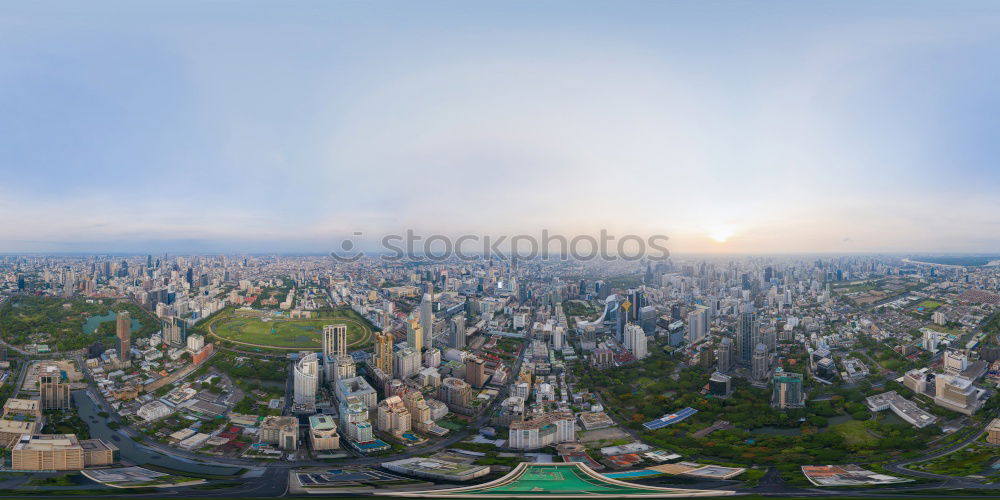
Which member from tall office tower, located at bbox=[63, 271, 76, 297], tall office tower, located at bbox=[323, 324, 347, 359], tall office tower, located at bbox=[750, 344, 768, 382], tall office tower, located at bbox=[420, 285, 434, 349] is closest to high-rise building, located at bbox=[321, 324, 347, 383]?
tall office tower, located at bbox=[323, 324, 347, 359]

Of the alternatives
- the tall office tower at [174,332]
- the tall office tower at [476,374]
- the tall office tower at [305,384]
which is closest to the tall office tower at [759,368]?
the tall office tower at [476,374]

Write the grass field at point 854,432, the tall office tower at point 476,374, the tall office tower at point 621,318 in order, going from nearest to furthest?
the grass field at point 854,432, the tall office tower at point 476,374, the tall office tower at point 621,318

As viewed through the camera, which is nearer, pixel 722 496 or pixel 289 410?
pixel 722 496

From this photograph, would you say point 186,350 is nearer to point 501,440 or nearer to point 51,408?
point 51,408

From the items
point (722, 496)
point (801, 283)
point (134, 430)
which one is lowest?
point (134, 430)

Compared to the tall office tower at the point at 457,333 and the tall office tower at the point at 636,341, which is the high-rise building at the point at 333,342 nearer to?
the tall office tower at the point at 457,333

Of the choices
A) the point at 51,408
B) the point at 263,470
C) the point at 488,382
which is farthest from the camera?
the point at 488,382

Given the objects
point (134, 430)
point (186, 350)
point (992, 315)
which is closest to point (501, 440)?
point (134, 430)
